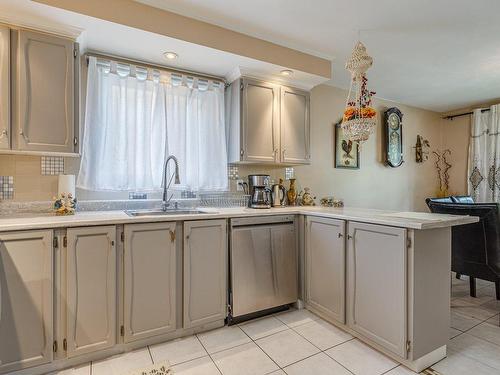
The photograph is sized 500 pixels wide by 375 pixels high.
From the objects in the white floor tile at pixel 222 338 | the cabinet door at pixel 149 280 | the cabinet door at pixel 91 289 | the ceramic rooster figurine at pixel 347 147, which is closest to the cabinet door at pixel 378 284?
the white floor tile at pixel 222 338

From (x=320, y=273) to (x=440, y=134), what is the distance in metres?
4.31

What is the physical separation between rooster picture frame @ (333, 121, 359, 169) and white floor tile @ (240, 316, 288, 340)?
226cm

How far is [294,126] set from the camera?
10.1ft

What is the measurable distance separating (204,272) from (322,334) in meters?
1.05

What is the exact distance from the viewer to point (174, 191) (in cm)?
274

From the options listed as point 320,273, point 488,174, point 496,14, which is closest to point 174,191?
point 320,273

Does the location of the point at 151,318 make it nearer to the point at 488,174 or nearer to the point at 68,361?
the point at 68,361

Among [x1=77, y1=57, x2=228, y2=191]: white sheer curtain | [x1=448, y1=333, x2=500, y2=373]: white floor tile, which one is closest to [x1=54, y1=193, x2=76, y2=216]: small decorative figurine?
[x1=77, y1=57, x2=228, y2=191]: white sheer curtain

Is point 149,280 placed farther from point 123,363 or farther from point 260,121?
point 260,121

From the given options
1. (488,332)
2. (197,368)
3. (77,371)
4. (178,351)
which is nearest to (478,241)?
(488,332)

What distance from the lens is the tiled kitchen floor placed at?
1.75 metres

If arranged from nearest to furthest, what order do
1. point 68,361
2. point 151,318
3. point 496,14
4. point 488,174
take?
1. point 68,361
2. point 151,318
3. point 496,14
4. point 488,174

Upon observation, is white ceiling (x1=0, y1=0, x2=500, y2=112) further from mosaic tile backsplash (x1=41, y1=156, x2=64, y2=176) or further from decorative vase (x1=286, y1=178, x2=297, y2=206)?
decorative vase (x1=286, y1=178, x2=297, y2=206)

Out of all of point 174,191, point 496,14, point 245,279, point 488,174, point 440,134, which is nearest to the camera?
point 496,14
